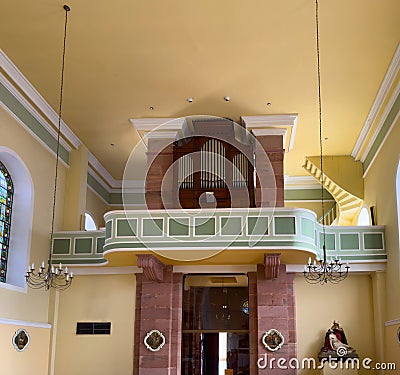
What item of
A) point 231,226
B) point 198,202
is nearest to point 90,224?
point 198,202

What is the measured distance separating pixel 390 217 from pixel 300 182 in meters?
5.99

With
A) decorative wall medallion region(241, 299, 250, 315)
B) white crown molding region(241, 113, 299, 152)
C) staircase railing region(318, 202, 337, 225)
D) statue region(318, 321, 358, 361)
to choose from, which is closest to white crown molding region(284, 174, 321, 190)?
staircase railing region(318, 202, 337, 225)

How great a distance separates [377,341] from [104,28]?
851 cm

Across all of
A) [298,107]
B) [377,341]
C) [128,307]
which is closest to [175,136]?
[298,107]

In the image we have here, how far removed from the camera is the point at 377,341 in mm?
13555

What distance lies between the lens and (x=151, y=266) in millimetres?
12758

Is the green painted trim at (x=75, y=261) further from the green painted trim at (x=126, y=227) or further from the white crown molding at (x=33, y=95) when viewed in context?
the white crown molding at (x=33, y=95)

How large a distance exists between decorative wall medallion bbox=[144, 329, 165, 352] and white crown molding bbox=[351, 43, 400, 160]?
655 centimetres

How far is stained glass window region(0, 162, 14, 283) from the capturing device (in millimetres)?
12664

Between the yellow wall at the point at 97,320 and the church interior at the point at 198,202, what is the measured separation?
3 cm

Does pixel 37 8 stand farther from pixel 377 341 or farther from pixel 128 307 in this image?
pixel 377 341

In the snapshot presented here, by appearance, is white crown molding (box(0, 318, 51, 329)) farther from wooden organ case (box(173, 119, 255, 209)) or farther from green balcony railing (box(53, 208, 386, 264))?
wooden organ case (box(173, 119, 255, 209))

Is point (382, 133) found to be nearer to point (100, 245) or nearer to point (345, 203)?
point (345, 203)

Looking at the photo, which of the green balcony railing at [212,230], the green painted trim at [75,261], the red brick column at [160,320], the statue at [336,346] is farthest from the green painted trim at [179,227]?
the statue at [336,346]
